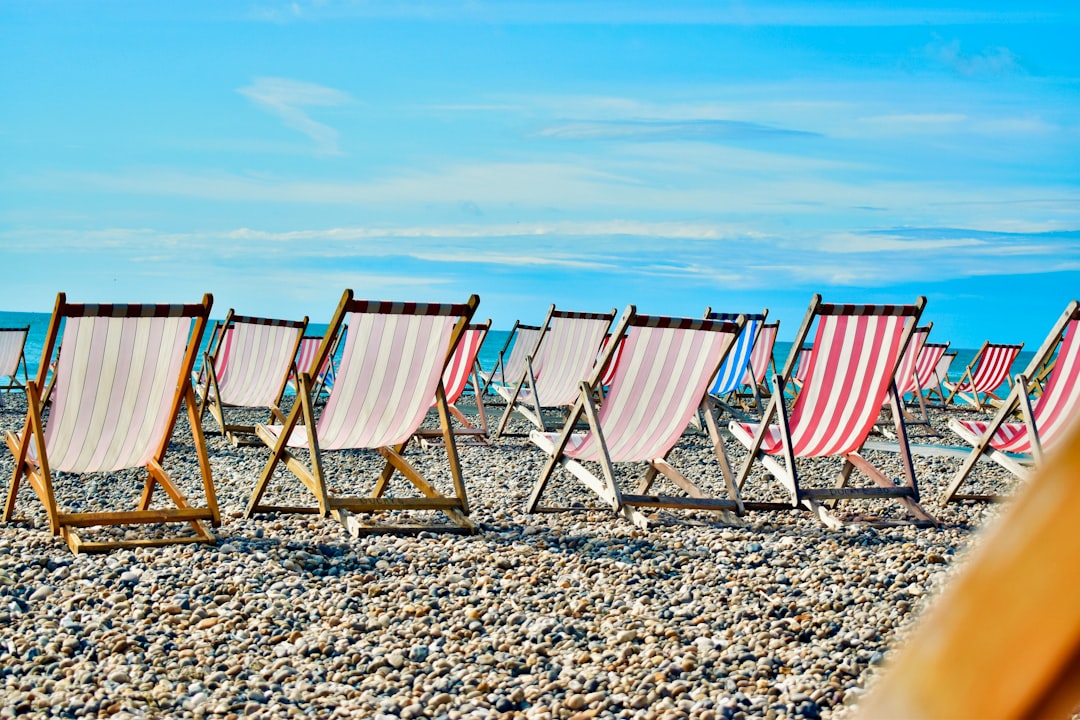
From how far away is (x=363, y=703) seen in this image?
2.99 m

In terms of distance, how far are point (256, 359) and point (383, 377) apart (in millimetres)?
4324

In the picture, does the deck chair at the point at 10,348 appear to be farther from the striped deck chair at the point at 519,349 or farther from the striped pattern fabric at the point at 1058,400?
the striped pattern fabric at the point at 1058,400

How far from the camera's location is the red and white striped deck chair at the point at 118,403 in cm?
466

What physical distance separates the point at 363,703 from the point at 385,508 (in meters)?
2.20

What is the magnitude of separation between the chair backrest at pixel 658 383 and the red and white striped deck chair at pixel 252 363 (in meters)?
4.33

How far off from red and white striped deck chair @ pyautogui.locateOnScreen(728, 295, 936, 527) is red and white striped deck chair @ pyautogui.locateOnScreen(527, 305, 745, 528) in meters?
0.34

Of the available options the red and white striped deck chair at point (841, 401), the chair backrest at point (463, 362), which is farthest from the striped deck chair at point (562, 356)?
the red and white striped deck chair at point (841, 401)

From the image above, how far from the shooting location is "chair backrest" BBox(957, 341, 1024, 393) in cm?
1452

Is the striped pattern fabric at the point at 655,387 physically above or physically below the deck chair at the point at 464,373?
above

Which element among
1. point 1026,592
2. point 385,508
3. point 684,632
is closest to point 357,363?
point 385,508

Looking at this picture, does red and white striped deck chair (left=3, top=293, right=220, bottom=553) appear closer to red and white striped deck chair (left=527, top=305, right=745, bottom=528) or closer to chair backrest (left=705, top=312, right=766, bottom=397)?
red and white striped deck chair (left=527, top=305, right=745, bottom=528)

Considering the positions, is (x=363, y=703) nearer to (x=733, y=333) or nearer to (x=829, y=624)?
(x=829, y=624)

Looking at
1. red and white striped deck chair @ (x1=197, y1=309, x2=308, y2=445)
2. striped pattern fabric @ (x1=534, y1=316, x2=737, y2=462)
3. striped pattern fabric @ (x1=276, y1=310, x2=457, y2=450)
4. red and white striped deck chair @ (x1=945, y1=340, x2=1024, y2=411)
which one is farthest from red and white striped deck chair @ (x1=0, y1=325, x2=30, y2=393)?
red and white striped deck chair @ (x1=945, y1=340, x2=1024, y2=411)

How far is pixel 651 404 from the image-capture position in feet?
18.0
